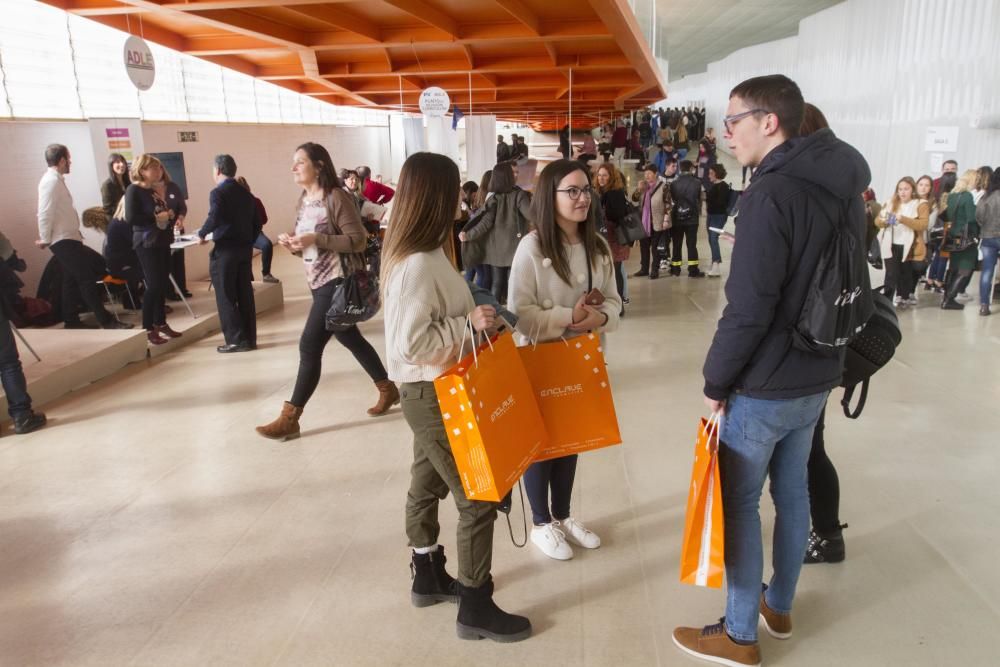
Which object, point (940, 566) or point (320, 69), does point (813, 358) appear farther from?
point (320, 69)

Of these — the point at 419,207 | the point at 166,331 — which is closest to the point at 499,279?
the point at 166,331

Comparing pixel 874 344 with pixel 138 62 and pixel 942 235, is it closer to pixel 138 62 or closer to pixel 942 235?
pixel 942 235

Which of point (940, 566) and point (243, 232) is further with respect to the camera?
point (243, 232)

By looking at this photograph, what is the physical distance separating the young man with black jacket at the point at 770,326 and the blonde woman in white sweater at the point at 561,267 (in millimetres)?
731

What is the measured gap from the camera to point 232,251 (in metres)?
5.95

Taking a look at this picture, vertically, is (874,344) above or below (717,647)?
above

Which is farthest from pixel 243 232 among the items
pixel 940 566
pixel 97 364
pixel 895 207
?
pixel 895 207

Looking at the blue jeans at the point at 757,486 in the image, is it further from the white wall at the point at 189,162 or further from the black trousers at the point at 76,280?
the white wall at the point at 189,162

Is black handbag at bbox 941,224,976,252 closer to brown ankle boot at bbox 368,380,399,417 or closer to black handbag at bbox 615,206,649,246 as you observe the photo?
black handbag at bbox 615,206,649,246

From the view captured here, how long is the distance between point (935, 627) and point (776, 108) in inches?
77.1

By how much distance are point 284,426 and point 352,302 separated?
3.29ft

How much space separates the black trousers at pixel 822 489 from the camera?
106 inches

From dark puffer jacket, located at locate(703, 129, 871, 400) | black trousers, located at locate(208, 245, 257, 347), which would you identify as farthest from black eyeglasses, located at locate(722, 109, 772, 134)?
black trousers, located at locate(208, 245, 257, 347)

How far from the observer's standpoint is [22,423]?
4.44 meters
